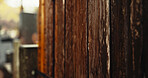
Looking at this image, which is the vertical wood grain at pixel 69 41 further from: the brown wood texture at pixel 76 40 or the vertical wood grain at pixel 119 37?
the vertical wood grain at pixel 119 37

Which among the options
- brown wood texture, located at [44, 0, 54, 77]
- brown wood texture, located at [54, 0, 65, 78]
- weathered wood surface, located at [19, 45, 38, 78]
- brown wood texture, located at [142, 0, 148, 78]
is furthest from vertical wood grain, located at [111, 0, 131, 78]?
weathered wood surface, located at [19, 45, 38, 78]

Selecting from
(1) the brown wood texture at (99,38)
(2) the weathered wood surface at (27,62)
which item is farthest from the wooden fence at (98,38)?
(2) the weathered wood surface at (27,62)

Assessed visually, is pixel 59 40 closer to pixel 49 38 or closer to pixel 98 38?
pixel 49 38

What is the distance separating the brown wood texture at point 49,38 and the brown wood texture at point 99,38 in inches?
52.5

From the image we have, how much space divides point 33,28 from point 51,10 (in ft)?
15.4

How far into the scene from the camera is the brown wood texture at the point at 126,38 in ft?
3.52

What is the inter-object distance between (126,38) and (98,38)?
384 mm

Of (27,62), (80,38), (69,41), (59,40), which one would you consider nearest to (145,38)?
(80,38)

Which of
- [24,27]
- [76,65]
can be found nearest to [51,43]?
[76,65]

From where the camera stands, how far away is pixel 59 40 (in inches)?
95.2

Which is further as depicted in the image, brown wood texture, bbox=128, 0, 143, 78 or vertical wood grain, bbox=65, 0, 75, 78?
vertical wood grain, bbox=65, 0, 75, 78

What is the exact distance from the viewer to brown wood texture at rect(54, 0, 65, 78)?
2309mm

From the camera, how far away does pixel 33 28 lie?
7074 mm

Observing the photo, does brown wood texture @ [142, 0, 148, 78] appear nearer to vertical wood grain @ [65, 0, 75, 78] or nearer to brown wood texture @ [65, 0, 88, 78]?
brown wood texture @ [65, 0, 88, 78]
